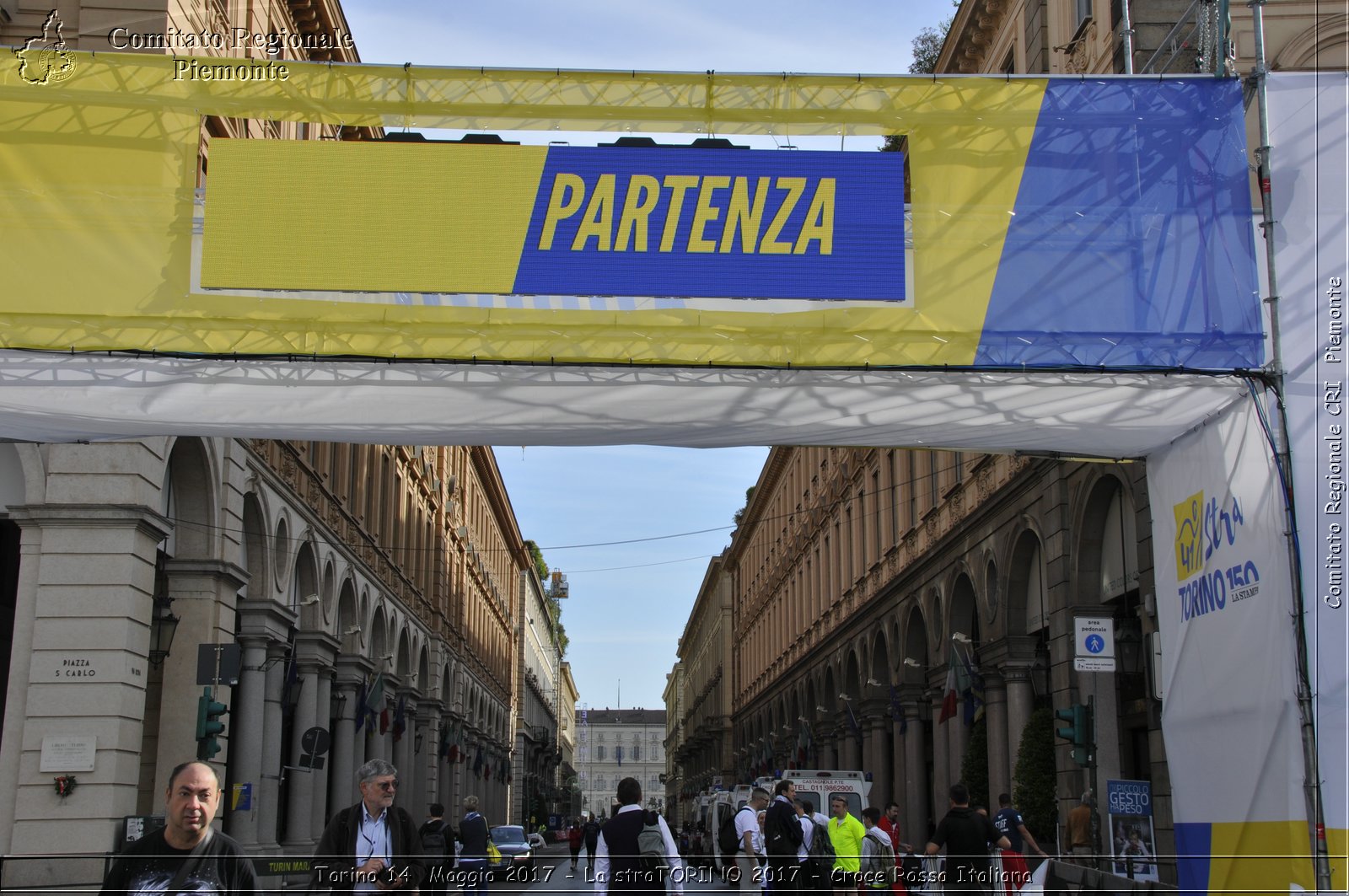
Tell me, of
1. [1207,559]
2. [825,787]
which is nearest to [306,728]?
[825,787]

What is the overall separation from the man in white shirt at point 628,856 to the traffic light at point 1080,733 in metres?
9.81

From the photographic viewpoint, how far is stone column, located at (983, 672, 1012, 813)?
26922 mm

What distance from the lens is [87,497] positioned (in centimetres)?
1838

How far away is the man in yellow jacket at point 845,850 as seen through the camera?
16.5 meters

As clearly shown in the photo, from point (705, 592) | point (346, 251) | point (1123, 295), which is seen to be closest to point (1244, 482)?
point (1123, 295)

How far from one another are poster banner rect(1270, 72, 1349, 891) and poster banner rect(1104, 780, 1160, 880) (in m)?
5.78

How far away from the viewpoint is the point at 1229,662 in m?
11.1

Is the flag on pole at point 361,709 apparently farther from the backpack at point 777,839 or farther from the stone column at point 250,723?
the backpack at point 777,839

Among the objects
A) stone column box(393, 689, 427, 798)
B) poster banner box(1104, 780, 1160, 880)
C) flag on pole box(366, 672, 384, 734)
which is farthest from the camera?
stone column box(393, 689, 427, 798)

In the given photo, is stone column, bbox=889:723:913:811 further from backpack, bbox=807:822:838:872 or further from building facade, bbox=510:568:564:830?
building facade, bbox=510:568:564:830

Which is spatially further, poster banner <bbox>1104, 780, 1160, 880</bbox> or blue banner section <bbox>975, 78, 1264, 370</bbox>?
poster banner <bbox>1104, 780, 1160, 880</bbox>

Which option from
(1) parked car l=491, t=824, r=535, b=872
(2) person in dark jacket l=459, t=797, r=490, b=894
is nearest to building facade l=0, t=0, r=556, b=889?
(2) person in dark jacket l=459, t=797, r=490, b=894

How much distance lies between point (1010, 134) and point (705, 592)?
99028 millimetres

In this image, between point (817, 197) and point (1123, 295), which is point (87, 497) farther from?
point (1123, 295)
